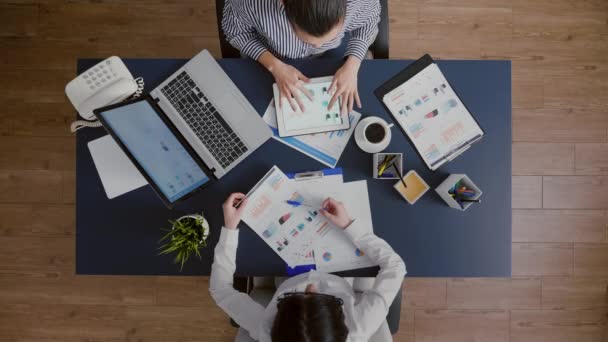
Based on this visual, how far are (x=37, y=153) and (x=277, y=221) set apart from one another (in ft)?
5.15

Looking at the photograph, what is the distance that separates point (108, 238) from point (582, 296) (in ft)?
7.62

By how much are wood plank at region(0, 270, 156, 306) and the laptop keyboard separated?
3.71ft

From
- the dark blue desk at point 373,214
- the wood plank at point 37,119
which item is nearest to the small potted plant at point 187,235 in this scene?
the dark blue desk at point 373,214

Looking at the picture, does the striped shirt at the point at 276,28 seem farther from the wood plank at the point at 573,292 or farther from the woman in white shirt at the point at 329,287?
the wood plank at the point at 573,292

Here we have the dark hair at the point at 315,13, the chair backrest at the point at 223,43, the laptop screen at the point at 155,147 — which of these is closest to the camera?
the dark hair at the point at 315,13

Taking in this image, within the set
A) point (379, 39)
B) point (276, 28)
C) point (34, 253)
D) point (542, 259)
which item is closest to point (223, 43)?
point (276, 28)

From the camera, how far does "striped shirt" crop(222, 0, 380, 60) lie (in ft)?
4.34

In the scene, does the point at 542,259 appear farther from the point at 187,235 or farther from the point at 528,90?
the point at 187,235

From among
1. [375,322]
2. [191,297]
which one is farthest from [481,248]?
[191,297]

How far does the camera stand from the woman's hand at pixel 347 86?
4.51ft

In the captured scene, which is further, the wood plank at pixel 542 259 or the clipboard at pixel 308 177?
the wood plank at pixel 542 259

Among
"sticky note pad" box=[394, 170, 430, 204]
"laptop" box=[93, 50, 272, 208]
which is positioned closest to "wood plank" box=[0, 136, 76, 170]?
"laptop" box=[93, 50, 272, 208]

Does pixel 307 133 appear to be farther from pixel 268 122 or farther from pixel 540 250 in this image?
pixel 540 250

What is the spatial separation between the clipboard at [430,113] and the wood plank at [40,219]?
1752 mm
